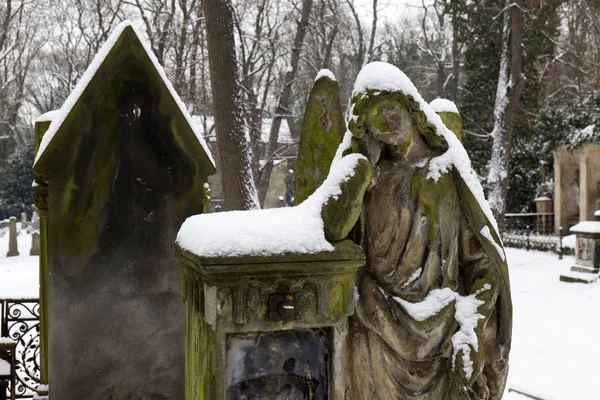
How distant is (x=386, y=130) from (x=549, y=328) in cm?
987

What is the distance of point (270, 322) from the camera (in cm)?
279

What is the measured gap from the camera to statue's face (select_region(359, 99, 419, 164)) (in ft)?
10.2

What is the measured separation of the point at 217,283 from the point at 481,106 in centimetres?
2541

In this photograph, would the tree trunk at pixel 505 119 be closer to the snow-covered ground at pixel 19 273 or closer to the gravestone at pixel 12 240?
the snow-covered ground at pixel 19 273

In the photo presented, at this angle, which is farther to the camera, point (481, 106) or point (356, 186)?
point (481, 106)

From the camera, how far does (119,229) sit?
5.01m

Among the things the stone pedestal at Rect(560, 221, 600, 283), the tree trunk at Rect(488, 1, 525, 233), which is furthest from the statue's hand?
the tree trunk at Rect(488, 1, 525, 233)

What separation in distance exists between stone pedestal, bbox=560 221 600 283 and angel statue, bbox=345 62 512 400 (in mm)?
13776

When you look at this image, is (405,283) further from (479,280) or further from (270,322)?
(270,322)

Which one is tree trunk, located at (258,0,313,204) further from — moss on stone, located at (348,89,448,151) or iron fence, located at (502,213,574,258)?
moss on stone, located at (348,89,448,151)

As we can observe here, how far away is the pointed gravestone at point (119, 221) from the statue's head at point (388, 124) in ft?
7.30

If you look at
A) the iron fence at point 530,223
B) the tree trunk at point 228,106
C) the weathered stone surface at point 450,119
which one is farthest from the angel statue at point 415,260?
the iron fence at point 530,223

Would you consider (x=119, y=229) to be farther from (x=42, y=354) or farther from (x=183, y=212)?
(x=42, y=354)

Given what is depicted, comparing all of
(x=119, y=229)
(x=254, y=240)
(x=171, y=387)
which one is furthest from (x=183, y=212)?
(x=254, y=240)
